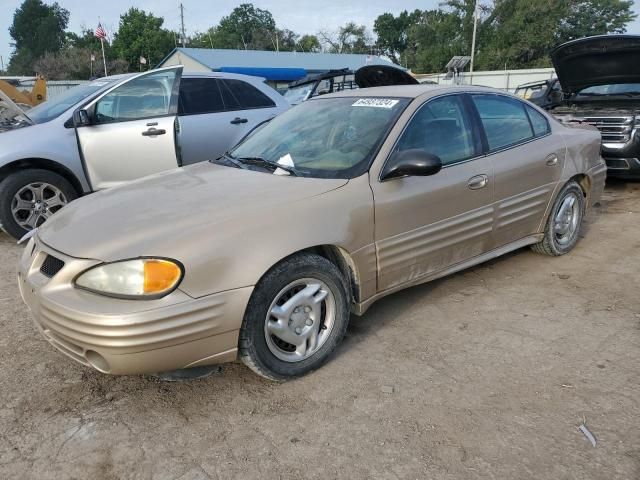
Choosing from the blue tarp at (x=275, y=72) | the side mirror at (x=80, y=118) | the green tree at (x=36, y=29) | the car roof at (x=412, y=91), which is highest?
the green tree at (x=36, y=29)

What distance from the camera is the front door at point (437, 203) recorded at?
312cm

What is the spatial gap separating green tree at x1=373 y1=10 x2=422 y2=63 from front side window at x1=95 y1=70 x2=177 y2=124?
78.5 metres

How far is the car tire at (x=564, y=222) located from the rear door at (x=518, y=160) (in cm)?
20

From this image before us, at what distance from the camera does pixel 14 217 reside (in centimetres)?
500


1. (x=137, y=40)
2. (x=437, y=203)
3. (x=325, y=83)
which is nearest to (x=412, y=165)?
(x=437, y=203)

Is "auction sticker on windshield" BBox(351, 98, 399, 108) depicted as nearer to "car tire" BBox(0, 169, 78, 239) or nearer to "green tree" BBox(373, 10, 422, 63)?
"car tire" BBox(0, 169, 78, 239)

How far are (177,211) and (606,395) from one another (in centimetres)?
239

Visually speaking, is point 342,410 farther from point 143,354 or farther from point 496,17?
point 496,17

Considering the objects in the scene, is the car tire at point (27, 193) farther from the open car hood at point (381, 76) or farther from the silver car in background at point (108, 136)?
the open car hood at point (381, 76)

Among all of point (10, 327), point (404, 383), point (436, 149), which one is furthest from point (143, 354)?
point (436, 149)

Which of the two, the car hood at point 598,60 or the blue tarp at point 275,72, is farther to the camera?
the blue tarp at point 275,72

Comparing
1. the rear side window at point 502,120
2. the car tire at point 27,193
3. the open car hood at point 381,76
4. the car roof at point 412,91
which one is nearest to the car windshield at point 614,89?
the open car hood at point 381,76

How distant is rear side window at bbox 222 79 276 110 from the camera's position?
6.46m

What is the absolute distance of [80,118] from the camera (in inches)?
203
